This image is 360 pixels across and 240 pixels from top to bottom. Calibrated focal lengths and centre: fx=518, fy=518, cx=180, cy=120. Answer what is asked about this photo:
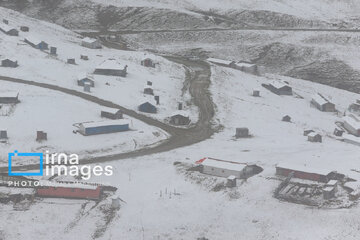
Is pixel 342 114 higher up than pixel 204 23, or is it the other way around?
pixel 204 23

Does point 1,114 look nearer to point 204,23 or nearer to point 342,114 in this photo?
point 342,114

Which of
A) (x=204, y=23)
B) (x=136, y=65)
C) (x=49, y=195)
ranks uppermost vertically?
(x=204, y=23)

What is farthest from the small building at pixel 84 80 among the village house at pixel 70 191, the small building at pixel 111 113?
the village house at pixel 70 191

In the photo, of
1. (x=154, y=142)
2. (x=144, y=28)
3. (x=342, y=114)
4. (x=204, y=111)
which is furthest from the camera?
(x=144, y=28)

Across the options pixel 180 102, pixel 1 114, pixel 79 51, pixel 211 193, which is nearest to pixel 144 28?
pixel 79 51

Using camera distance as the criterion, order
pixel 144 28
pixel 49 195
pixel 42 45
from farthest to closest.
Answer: pixel 144 28 → pixel 42 45 → pixel 49 195

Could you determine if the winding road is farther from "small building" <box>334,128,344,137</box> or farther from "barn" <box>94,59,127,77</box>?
"small building" <box>334,128,344,137</box>

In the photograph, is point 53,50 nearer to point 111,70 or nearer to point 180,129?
point 111,70

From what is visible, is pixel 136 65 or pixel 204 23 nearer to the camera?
pixel 136 65

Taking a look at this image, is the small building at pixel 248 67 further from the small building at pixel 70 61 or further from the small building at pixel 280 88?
the small building at pixel 70 61
